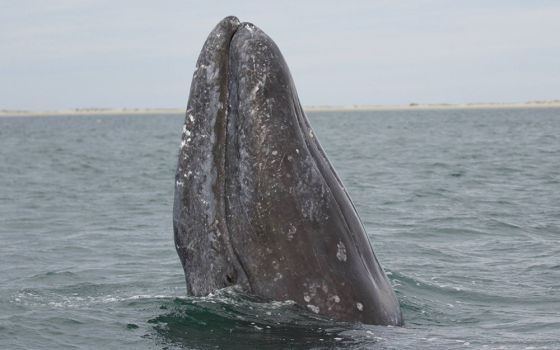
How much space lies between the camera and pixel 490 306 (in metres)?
8.02

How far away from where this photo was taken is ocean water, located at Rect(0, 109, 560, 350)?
6.17m

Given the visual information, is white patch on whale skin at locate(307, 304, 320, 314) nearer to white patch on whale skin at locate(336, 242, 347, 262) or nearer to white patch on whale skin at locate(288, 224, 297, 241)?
white patch on whale skin at locate(336, 242, 347, 262)

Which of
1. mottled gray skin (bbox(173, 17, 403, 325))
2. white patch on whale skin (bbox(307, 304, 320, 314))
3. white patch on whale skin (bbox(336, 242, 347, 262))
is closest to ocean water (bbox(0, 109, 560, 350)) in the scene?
white patch on whale skin (bbox(307, 304, 320, 314))

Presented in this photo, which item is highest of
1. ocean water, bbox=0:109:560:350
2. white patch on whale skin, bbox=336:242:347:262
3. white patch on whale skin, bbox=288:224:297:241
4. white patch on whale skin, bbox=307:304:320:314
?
white patch on whale skin, bbox=288:224:297:241

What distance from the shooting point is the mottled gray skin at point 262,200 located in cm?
594

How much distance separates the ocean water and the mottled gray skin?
6.5 inches

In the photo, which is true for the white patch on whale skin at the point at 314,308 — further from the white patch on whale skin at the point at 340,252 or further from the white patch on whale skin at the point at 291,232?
the white patch on whale skin at the point at 291,232

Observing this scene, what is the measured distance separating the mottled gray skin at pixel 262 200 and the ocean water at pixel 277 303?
0.16 meters

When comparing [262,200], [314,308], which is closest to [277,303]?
[314,308]

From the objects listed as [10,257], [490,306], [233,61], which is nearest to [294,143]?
[233,61]

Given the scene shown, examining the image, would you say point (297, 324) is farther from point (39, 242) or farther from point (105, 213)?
point (105, 213)

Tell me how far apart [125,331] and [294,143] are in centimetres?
192

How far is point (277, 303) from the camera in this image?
603 cm

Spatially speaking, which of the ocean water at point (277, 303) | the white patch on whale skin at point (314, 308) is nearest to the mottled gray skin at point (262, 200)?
the white patch on whale skin at point (314, 308)
